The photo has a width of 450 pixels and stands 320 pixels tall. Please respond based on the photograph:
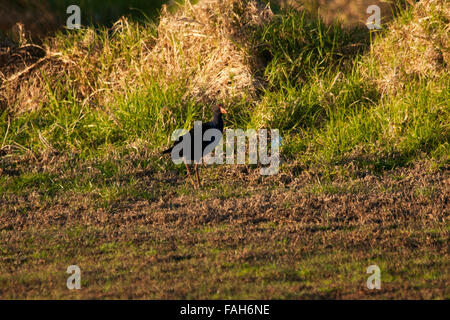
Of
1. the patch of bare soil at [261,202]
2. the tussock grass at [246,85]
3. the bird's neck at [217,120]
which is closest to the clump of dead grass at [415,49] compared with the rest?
the tussock grass at [246,85]

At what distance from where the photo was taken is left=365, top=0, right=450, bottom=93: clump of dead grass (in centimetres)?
810

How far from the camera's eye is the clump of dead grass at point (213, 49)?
8.41 meters

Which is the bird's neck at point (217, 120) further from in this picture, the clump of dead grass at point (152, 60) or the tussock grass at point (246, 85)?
the clump of dead grass at point (152, 60)

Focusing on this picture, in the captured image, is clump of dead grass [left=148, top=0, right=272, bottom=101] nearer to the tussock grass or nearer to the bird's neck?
the tussock grass

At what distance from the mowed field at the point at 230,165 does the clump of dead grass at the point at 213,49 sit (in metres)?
0.03

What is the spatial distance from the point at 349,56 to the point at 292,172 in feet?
8.69

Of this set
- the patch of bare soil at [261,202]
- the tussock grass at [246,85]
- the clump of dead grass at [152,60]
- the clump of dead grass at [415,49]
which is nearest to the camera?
the patch of bare soil at [261,202]

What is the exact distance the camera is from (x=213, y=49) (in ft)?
29.3

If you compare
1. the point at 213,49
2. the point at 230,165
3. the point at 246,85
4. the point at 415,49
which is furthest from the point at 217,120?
the point at 415,49

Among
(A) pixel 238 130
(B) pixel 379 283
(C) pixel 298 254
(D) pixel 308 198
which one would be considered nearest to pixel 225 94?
(A) pixel 238 130

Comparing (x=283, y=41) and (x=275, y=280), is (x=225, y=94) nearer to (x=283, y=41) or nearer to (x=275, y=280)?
(x=283, y=41)

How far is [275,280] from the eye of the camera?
4.21 meters

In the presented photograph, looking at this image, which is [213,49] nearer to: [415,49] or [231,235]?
[415,49]

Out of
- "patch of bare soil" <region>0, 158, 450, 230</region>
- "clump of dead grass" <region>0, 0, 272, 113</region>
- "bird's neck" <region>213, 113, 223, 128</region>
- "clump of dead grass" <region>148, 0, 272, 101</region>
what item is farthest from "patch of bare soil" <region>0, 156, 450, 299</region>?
"clump of dead grass" <region>0, 0, 272, 113</region>
